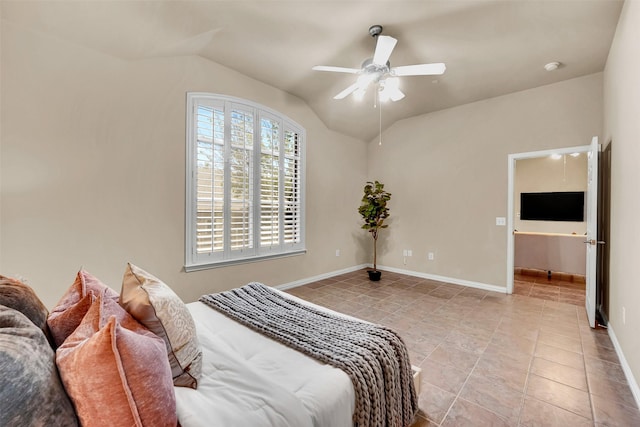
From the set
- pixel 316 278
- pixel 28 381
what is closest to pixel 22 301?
pixel 28 381

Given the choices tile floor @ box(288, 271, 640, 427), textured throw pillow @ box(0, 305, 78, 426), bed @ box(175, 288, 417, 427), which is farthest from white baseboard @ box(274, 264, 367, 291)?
textured throw pillow @ box(0, 305, 78, 426)

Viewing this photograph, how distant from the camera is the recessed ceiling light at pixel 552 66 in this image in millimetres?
3371

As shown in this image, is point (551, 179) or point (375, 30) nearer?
point (375, 30)

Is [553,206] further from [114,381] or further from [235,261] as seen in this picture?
[114,381]

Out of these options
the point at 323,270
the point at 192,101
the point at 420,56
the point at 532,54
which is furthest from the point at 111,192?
the point at 532,54

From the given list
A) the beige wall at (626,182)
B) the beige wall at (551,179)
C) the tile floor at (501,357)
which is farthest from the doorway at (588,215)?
the beige wall at (551,179)

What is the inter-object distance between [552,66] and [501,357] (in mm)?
3510

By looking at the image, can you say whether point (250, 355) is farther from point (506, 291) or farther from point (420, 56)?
point (506, 291)

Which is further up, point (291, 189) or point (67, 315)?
point (291, 189)

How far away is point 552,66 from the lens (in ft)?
11.2

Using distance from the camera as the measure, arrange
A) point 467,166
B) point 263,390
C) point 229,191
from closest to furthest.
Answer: point 263,390
point 229,191
point 467,166

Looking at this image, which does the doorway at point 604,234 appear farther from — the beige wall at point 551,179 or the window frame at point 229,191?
the window frame at point 229,191

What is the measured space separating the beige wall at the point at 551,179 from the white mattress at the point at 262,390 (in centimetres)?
686

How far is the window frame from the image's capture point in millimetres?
3303
